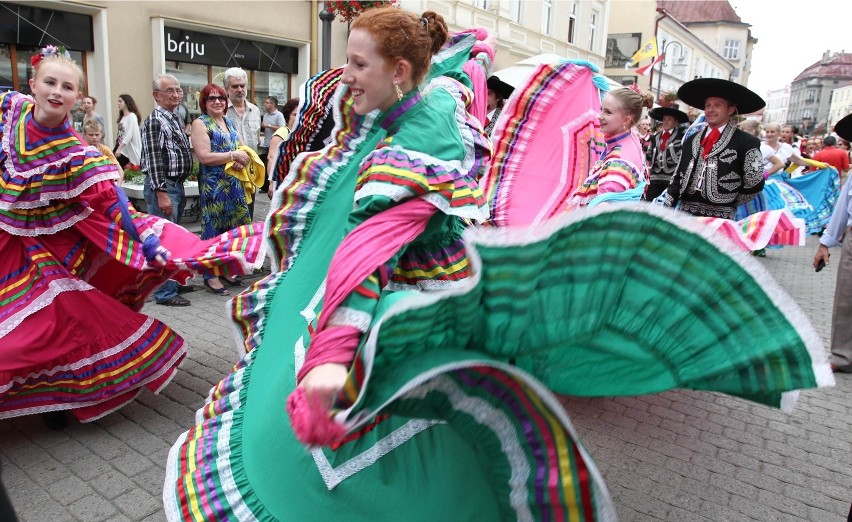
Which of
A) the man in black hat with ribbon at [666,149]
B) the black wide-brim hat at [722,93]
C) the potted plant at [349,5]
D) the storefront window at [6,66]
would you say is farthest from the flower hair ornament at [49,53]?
the storefront window at [6,66]

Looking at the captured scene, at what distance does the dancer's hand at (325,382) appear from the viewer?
1.30m

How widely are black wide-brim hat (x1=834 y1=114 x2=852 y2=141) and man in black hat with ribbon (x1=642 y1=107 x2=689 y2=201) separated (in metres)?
2.80

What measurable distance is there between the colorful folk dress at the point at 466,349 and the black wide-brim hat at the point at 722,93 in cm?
327

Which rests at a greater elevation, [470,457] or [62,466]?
[470,457]

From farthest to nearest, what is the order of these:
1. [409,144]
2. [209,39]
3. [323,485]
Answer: [209,39] < [409,144] < [323,485]

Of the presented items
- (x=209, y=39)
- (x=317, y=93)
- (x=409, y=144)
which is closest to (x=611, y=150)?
(x=317, y=93)

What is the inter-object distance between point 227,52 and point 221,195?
8.38 m

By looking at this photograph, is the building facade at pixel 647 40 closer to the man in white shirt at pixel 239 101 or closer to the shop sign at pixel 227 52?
the shop sign at pixel 227 52

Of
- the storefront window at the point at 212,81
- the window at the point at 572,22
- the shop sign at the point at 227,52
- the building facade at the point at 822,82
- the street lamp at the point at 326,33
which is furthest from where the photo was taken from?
the building facade at the point at 822,82

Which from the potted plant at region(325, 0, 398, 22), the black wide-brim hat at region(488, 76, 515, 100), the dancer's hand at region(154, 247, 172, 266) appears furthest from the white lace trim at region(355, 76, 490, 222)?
the potted plant at region(325, 0, 398, 22)

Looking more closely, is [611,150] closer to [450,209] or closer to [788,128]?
[450,209]

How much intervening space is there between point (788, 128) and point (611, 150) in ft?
34.4

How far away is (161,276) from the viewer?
3346mm

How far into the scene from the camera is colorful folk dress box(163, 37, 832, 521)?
1.29m
